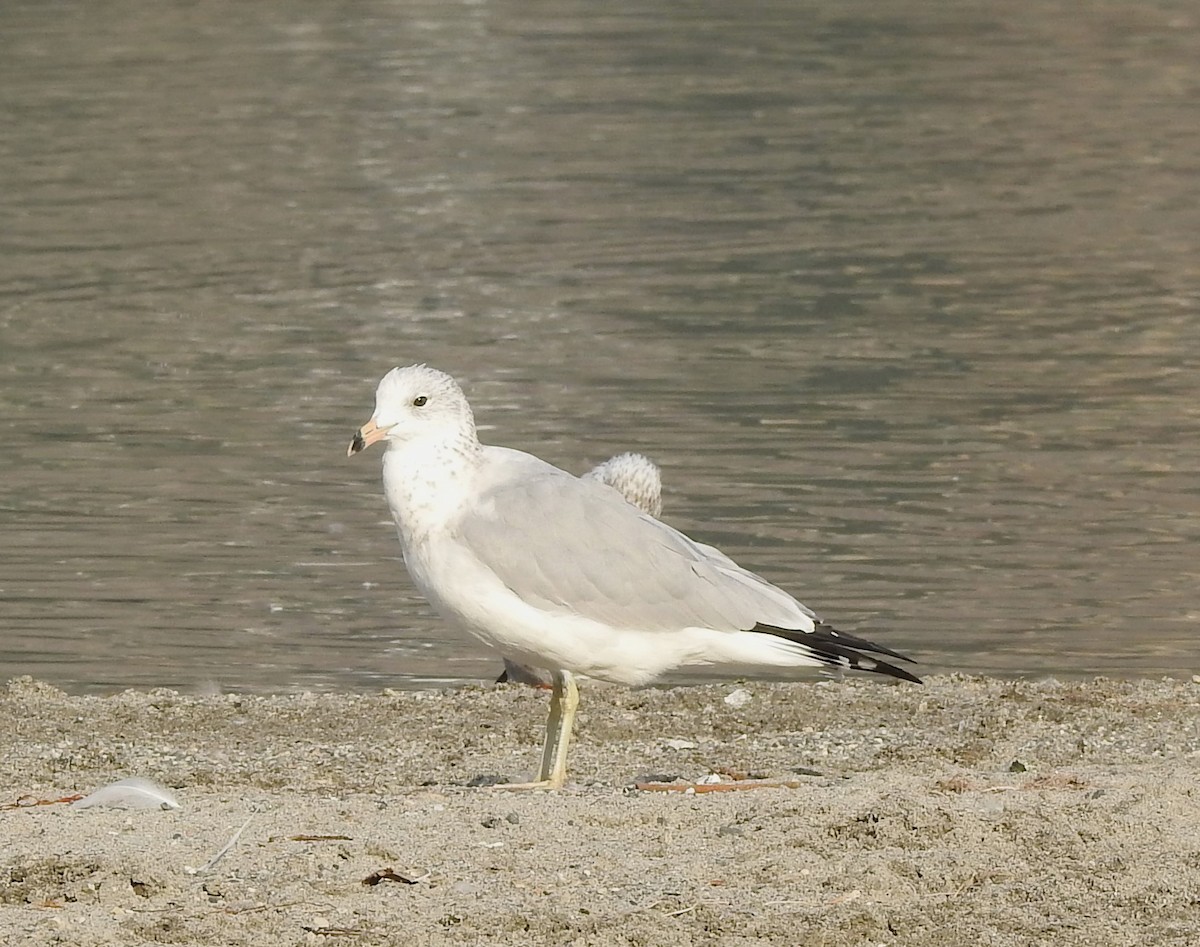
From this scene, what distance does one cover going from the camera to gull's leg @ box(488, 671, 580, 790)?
731 centimetres

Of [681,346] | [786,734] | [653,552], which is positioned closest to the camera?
[653,552]

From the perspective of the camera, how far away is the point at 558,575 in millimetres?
7242

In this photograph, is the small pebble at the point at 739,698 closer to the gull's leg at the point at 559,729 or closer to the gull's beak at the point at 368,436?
the gull's leg at the point at 559,729

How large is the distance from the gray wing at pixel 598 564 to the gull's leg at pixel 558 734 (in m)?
0.32

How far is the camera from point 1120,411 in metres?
14.1

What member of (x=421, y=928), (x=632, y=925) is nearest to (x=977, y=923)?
(x=632, y=925)

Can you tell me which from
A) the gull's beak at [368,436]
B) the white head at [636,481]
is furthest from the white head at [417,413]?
the white head at [636,481]

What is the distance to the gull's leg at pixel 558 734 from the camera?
7.31 meters

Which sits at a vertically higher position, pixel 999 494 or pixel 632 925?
pixel 632 925

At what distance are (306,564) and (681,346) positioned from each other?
5110 mm

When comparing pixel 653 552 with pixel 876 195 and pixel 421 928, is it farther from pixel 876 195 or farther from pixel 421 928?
pixel 876 195

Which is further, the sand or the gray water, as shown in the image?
the gray water

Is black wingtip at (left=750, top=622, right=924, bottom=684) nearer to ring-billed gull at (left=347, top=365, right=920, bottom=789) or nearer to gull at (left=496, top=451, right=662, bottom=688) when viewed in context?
ring-billed gull at (left=347, top=365, right=920, bottom=789)

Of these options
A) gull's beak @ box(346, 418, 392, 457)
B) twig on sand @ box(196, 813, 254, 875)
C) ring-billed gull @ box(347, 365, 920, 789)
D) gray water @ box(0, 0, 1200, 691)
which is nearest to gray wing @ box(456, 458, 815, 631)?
ring-billed gull @ box(347, 365, 920, 789)
